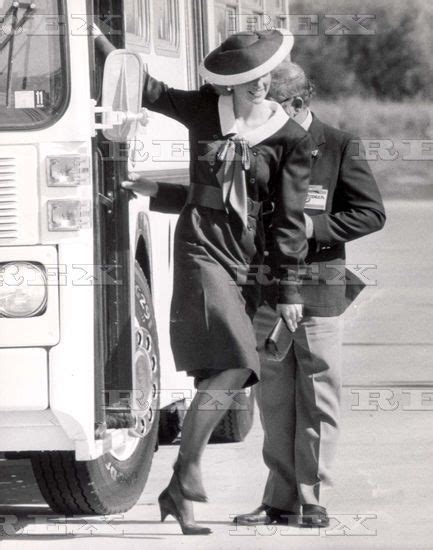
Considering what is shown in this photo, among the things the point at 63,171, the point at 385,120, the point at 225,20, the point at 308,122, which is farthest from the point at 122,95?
the point at 385,120

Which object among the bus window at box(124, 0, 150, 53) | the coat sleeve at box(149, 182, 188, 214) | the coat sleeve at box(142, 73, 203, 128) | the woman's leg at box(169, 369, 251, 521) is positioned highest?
the bus window at box(124, 0, 150, 53)

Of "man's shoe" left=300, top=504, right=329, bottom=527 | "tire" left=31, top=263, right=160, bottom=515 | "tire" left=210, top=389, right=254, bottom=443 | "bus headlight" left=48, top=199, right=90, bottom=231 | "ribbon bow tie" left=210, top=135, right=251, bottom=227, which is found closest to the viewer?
"bus headlight" left=48, top=199, right=90, bottom=231

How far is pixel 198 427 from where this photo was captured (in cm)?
569

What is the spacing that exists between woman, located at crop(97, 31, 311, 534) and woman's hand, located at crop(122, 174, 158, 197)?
218 millimetres

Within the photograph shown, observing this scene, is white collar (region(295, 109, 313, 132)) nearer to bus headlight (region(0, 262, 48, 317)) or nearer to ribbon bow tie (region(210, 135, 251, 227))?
ribbon bow tie (region(210, 135, 251, 227))

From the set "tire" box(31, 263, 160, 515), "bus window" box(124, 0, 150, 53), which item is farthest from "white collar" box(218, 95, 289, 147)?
"tire" box(31, 263, 160, 515)

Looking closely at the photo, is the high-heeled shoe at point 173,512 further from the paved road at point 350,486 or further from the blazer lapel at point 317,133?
the blazer lapel at point 317,133

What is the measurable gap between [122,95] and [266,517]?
6.15ft

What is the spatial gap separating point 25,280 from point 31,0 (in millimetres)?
1058

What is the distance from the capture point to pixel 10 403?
534cm

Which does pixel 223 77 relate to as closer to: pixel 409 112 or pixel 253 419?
pixel 253 419

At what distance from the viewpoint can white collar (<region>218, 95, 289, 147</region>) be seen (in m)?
5.66

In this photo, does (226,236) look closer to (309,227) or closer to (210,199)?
(210,199)

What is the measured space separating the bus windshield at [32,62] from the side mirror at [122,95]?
7.7 inches
